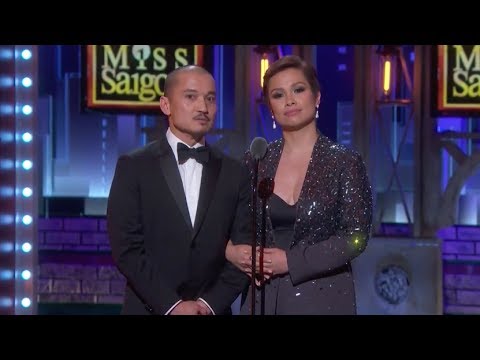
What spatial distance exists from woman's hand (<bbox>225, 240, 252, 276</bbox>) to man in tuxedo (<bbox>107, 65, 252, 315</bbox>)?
3 cm

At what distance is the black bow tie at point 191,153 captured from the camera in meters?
3.05

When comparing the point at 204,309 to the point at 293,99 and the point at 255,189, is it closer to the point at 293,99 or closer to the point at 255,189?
the point at 255,189

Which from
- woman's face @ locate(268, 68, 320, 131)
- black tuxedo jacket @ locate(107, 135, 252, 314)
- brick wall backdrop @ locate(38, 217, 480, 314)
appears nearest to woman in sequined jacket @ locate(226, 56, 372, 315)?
woman's face @ locate(268, 68, 320, 131)

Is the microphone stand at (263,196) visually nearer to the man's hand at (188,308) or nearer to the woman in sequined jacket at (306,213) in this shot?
the woman in sequined jacket at (306,213)

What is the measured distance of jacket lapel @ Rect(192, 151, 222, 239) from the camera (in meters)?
3.00

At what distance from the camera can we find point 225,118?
6.14 m

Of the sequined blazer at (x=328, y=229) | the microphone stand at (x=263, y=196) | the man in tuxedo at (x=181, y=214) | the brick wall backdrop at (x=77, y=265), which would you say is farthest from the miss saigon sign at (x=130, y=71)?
the microphone stand at (x=263, y=196)

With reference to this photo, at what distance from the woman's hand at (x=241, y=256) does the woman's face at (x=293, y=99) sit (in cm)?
50

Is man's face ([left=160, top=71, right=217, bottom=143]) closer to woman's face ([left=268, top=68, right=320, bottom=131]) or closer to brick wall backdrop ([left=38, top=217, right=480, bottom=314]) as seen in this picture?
woman's face ([left=268, top=68, right=320, bottom=131])

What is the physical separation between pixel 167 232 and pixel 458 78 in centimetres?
344

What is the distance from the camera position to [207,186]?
304 centimetres

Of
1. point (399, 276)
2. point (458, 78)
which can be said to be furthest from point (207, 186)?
point (458, 78)

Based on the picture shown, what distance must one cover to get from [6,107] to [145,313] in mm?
1581
